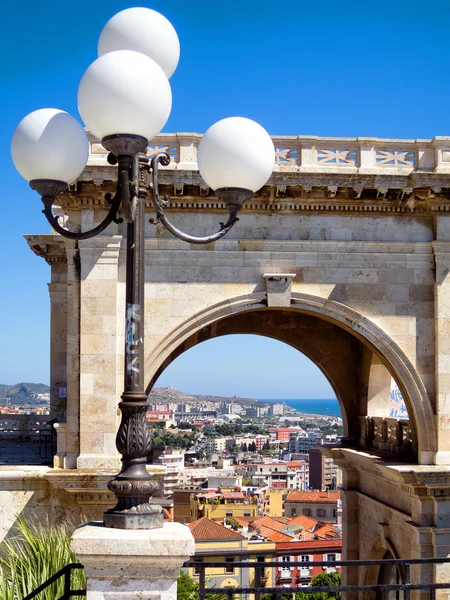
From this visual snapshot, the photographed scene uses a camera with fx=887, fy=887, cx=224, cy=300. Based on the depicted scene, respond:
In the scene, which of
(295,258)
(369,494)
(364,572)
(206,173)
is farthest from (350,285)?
(206,173)

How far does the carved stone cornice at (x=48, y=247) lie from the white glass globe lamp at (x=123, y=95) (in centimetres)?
1169

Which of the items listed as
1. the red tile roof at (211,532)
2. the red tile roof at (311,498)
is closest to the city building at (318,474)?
the red tile roof at (311,498)

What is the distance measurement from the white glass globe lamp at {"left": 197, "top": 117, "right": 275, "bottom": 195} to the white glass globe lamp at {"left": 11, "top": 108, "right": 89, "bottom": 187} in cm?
82

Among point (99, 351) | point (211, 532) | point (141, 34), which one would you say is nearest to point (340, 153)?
point (99, 351)

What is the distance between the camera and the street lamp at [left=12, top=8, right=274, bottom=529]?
5.12 metres

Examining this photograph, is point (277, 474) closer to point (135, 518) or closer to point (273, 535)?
point (273, 535)

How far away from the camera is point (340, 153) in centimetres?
1358

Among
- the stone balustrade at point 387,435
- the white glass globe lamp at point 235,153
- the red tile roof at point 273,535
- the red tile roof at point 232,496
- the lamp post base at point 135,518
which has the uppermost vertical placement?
the white glass globe lamp at point 235,153

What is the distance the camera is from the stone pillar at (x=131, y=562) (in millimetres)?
4648

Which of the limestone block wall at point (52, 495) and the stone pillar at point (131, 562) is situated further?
the limestone block wall at point (52, 495)

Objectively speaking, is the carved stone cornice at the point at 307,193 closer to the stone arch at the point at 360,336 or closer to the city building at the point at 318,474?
the stone arch at the point at 360,336

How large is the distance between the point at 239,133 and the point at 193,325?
7860 mm

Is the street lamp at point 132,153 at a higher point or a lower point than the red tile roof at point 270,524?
higher

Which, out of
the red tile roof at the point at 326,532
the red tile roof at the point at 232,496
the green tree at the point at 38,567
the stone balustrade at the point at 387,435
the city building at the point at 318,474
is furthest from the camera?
the city building at the point at 318,474
